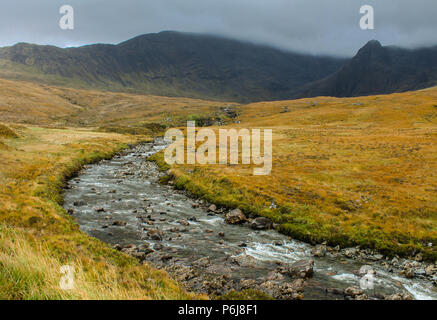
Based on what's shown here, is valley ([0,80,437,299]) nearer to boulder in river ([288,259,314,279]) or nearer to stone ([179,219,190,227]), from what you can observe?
boulder in river ([288,259,314,279])

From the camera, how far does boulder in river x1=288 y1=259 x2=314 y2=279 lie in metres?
15.1

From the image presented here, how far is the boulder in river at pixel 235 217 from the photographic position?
24.1 meters

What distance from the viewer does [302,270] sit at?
603 inches

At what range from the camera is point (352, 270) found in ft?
54.7

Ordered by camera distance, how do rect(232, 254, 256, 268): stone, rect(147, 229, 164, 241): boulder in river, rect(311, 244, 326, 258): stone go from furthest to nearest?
rect(147, 229, 164, 241): boulder in river < rect(311, 244, 326, 258): stone < rect(232, 254, 256, 268): stone

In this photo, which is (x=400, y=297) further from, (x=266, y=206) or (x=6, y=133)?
→ (x=6, y=133)

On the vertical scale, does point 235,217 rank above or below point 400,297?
above

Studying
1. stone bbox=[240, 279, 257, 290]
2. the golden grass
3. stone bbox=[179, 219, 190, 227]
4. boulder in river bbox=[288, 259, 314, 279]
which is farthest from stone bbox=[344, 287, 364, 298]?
the golden grass

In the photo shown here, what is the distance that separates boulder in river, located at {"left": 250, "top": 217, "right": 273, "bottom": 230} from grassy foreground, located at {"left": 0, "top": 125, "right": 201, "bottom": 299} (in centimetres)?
1172

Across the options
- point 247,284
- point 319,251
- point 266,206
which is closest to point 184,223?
point 266,206

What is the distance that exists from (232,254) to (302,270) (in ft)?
14.9

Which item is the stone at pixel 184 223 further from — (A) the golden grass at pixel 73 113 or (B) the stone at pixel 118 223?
(A) the golden grass at pixel 73 113

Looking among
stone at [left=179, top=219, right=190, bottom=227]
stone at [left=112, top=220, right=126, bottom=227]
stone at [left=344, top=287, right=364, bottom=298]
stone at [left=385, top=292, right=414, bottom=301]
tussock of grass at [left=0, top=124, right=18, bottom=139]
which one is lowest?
stone at [left=385, top=292, right=414, bottom=301]

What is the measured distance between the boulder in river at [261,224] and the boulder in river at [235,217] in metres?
1.15
